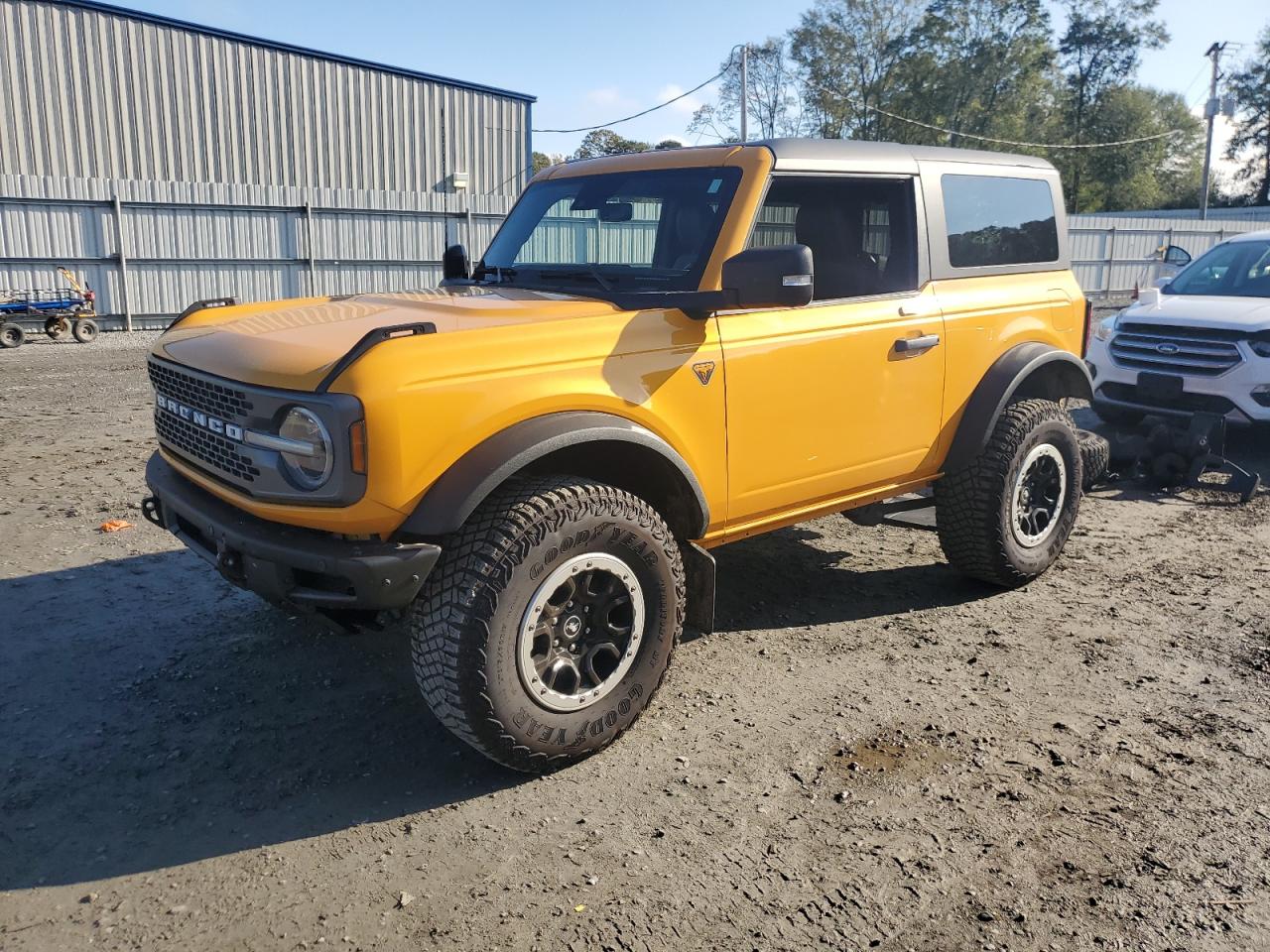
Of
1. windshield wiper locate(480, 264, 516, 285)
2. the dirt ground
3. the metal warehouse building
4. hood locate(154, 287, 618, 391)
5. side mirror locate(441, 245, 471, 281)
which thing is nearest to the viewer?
the dirt ground

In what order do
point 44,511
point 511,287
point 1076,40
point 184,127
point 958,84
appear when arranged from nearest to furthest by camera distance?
point 511,287 < point 44,511 < point 184,127 < point 958,84 < point 1076,40

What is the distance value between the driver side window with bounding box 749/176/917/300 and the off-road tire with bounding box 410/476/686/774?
1.66 m

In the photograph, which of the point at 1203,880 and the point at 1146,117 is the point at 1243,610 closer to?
the point at 1203,880

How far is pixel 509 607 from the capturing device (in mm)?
3121

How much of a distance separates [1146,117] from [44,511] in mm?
66500

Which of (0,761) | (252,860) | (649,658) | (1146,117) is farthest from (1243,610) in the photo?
(1146,117)

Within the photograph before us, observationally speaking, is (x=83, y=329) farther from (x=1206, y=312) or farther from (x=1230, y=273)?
(x=1230, y=273)

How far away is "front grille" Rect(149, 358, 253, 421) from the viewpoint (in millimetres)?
3244

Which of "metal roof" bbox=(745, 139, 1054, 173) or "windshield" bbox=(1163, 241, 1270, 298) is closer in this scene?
"metal roof" bbox=(745, 139, 1054, 173)

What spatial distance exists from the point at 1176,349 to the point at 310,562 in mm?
7773

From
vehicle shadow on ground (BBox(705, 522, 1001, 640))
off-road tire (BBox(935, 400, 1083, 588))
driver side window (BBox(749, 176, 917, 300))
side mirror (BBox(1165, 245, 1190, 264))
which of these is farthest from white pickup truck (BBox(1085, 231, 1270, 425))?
driver side window (BBox(749, 176, 917, 300))

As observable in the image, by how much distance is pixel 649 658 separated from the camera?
11.7 ft

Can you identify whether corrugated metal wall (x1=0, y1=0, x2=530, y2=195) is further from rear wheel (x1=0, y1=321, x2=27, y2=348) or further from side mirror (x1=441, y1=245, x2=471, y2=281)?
side mirror (x1=441, y1=245, x2=471, y2=281)

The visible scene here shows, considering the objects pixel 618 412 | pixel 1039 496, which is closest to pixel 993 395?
pixel 1039 496
